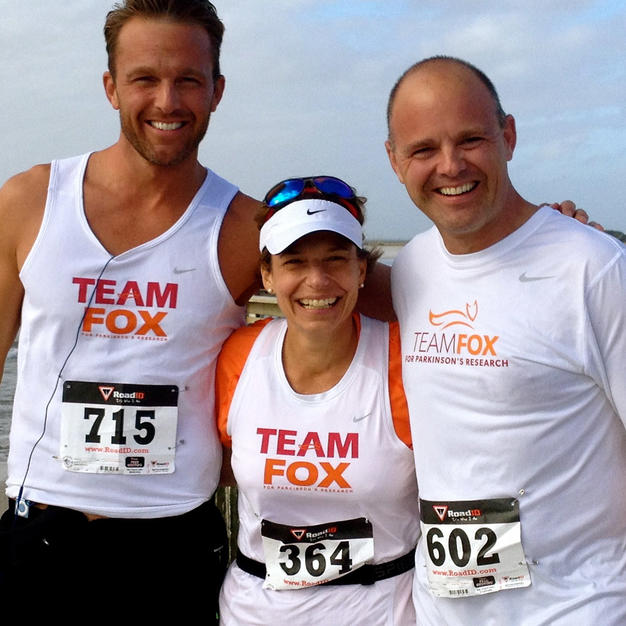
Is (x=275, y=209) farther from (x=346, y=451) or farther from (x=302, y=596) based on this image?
(x=302, y=596)

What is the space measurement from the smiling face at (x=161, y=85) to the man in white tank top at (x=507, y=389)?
2.57 feet

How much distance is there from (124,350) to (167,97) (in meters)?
0.89

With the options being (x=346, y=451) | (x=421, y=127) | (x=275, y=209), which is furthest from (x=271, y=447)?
(x=421, y=127)

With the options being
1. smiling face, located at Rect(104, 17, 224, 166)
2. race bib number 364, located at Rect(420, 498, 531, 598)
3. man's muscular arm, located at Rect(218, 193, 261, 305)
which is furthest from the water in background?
race bib number 364, located at Rect(420, 498, 531, 598)

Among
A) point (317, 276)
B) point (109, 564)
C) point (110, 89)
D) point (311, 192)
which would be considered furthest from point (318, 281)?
point (109, 564)

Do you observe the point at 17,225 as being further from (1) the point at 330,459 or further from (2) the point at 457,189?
(2) the point at 457,189

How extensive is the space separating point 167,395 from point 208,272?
18.1 inches

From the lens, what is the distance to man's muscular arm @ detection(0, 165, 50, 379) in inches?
116

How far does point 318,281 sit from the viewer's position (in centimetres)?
278

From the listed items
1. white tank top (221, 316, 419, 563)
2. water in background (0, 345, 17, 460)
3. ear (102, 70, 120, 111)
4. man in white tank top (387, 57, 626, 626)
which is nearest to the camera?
man in white tank top (387, 57, 626, 626)

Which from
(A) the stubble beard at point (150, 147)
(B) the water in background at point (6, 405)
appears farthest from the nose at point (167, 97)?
(B) the water in background at point (6, 405)

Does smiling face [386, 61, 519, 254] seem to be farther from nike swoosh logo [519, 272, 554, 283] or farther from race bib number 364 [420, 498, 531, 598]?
race bib number 364 [420, 498, 531, 598]

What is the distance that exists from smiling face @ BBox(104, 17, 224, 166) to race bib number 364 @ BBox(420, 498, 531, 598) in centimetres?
154

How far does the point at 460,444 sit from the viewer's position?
253cm
